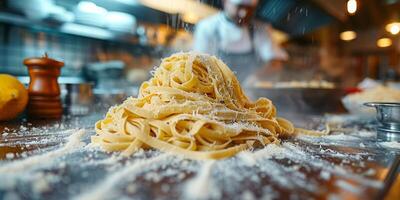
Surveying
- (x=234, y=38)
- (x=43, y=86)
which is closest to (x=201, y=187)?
(x=43, y=86)

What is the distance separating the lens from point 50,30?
2975 millimetres

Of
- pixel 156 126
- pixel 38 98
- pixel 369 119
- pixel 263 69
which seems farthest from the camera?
pixel 263 69

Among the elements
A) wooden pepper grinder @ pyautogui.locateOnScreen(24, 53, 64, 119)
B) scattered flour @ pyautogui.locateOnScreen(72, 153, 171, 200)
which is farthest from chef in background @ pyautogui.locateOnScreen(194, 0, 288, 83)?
scattered flour @ pyautogui.locateOnScreen(72, 153, 171, 200)

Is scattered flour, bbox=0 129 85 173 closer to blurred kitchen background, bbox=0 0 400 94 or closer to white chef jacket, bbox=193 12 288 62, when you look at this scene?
blurred kitchen background, bbox=0 0 400 94

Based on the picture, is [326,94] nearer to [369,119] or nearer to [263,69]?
[369,119]

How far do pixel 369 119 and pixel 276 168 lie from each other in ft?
4.80

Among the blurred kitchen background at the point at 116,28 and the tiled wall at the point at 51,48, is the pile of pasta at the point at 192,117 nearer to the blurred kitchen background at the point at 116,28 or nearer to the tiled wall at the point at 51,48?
the blurred kitchen background at the point at 116,28

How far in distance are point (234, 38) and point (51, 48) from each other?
210cm

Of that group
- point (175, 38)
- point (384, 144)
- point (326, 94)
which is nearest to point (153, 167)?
point (384, 144)

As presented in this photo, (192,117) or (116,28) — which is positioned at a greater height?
(116,28)

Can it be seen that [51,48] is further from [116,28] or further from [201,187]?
[201,187]

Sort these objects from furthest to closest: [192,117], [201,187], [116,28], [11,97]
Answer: [116,28] < [11,97] < [192,117] < [201,187]

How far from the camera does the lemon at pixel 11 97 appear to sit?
124cm

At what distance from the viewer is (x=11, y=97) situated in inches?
49.3
